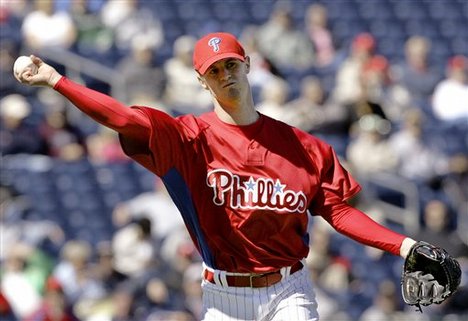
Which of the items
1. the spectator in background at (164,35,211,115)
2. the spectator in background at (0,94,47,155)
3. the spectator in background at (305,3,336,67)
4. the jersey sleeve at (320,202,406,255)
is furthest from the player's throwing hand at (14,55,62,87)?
the spectator in background at (305,3,336,67)

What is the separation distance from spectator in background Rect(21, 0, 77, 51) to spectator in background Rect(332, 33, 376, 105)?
248 centimetres

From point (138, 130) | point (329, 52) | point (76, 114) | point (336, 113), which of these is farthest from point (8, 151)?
point (138, 130)

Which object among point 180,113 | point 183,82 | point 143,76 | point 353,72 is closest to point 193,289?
point 180,113

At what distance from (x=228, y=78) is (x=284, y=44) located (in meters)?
7.77

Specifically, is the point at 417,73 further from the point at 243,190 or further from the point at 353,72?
the point at 243,190

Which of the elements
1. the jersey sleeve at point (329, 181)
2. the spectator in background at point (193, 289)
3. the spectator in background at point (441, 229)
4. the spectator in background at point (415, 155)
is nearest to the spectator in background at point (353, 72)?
the spectator in background at point (415, 155)

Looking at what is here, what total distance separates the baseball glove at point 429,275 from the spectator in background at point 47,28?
288 inches

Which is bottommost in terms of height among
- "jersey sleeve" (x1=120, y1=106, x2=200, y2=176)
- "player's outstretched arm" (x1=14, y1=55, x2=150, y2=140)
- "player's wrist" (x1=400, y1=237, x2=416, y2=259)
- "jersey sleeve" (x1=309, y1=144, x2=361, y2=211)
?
"player's wrist" (x1=400, y1=237, x2=416, y2=259)

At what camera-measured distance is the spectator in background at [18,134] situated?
10828 millimetres

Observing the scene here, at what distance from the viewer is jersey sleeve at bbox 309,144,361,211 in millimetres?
5348

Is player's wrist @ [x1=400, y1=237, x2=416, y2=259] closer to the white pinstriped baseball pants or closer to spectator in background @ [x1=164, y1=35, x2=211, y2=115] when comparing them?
the white pinstriped baseball pants

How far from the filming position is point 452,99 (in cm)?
1248

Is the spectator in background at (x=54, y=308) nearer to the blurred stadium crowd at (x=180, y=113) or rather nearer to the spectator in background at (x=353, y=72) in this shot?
the blurred stadium crowd at (x=180, y=113)

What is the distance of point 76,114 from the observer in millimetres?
11492
